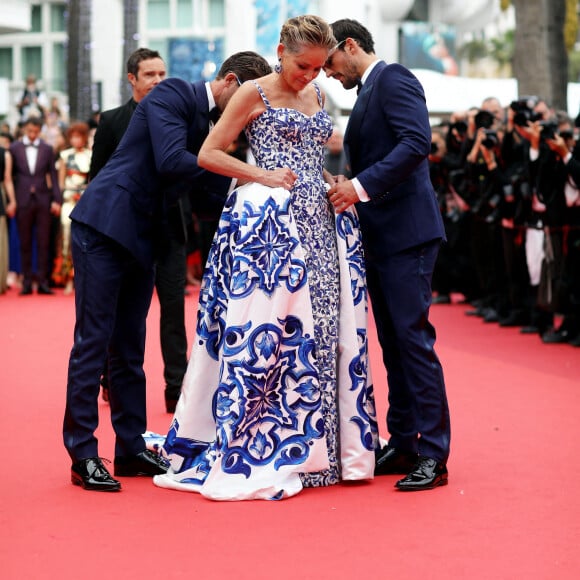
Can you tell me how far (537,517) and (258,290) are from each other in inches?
58.7

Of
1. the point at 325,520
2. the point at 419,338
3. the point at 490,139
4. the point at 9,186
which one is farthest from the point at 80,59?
the point at 325,520

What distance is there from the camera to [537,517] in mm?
4953

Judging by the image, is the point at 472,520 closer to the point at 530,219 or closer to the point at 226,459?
the point at 226,459

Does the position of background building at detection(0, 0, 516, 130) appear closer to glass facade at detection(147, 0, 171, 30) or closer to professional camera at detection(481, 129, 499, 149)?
glass facade at detection(147, 0, 171, 30)

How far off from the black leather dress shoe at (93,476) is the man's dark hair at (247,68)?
1.79m

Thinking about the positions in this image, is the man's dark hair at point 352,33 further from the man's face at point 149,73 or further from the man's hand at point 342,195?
the man's face at point 149,73

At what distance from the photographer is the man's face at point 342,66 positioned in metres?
5.63

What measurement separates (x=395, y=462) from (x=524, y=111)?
5.16m

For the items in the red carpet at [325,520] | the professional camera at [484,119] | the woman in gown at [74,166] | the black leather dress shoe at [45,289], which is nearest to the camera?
the red carpet at [325,520]

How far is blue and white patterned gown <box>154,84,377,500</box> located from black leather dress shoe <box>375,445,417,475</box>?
0.21m

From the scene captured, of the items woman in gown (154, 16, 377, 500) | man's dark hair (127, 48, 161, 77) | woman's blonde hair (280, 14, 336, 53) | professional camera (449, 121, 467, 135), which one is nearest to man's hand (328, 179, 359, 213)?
woman in gown (154, 16, 377, 500)

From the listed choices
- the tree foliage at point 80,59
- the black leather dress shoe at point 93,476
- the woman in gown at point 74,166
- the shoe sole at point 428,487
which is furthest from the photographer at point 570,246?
the tree foliage at point 80,59

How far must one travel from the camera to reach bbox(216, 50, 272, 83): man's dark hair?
5.63 metres

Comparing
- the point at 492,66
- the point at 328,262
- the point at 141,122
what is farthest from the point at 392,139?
the point at 492,66
